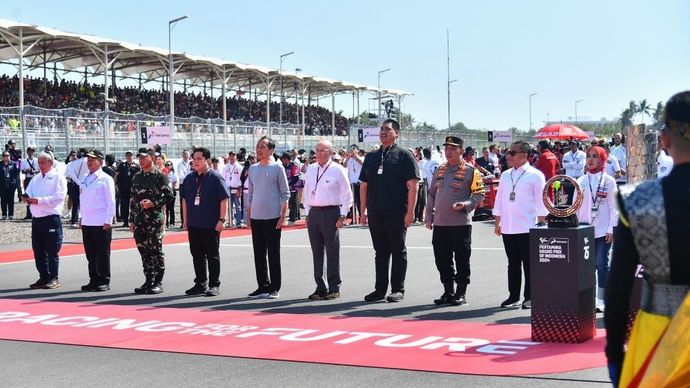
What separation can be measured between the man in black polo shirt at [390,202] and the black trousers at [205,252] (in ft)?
7.22

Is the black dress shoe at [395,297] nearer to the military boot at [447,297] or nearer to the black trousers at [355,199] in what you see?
the military boot at [447,297]

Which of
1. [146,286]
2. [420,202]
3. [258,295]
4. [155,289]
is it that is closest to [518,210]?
[258,295]

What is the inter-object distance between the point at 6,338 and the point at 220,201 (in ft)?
12.6

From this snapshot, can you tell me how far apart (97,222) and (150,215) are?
29.1 inches

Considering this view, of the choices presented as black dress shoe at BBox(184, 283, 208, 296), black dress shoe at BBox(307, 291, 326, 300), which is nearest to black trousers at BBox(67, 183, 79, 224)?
black dress shoe at BBox(184, 283, 208, 296)

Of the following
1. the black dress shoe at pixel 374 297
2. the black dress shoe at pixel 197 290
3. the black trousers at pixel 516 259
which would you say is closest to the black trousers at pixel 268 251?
the black dress shoe at pixel 197 290

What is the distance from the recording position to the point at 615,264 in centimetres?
357

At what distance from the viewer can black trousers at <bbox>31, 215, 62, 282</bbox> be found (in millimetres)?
13094

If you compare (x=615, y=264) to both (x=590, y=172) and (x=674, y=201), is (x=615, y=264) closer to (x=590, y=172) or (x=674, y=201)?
(x=674, y=201)

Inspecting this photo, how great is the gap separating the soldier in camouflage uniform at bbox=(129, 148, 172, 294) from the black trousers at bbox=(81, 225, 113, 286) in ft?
1.46

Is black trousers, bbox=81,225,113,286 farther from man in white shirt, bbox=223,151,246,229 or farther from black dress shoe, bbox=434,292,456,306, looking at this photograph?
man in white shirt, bbox=223,151,246,229

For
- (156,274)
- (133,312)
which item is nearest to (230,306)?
(133,312)

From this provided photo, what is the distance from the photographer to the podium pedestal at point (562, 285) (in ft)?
27.2

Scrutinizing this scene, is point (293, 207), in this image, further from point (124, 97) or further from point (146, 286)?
point (124, 97)
